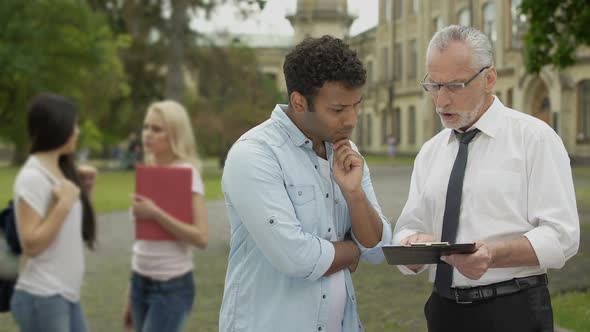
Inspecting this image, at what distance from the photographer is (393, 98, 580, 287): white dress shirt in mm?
2945

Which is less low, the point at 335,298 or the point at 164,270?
the point at 335,298

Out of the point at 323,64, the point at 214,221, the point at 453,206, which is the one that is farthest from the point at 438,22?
the point at 214,221

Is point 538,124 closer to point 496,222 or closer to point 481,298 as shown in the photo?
point 496,222

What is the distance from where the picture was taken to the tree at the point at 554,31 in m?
11.8

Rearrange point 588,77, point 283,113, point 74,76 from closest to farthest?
point 283,113 → point 588,77 → point 74,76

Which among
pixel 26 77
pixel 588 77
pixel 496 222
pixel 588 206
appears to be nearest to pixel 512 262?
pixel 496 222

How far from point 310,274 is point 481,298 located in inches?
27.0

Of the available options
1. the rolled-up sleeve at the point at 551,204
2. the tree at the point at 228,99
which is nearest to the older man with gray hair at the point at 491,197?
the rolled-up sleeve at the point at 551,204

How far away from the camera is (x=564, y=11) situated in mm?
12188

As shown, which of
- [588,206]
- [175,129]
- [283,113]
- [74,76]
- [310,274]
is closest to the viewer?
[310,274]

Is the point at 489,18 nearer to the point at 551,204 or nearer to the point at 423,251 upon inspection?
the point at 551,204

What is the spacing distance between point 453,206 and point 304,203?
0.58 meters

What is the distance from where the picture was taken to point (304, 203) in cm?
291

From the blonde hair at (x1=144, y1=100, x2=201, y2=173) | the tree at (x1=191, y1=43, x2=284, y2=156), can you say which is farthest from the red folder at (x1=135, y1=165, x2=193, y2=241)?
the tree at (x1=191, y1=43, x2=284, y2=156)
